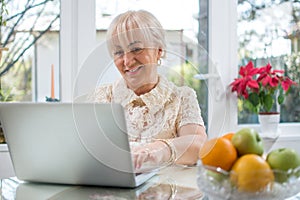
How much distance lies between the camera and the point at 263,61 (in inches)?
115

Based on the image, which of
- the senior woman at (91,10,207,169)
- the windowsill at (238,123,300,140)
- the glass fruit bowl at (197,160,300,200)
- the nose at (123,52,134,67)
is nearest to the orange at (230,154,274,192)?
the glass fruit bowl at (197,160,300,200)

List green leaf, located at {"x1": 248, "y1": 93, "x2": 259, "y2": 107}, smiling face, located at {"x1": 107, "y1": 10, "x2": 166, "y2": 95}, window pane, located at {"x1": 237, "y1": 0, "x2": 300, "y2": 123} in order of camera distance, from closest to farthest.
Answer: smiling face, located at {"x1": 107, "y1": 10, "x2": 166, "y2": 95} < green leaf, located at {"x1": 248, "y1": 93, "x2": 259, "y2": 107} < window pane, located at {"x1": 237, "y1": 0, "x2": 300, "y2": 123}

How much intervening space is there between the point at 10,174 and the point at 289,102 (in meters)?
1.70

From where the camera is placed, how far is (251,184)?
0.85 metres

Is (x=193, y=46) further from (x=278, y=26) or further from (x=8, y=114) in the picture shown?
(x=8, y=114)

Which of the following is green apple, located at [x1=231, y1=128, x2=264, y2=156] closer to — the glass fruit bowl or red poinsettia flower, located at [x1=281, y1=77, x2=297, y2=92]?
the glass fruit bowl

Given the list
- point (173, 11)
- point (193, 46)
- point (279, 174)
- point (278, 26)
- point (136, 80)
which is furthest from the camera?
point (278, 26)

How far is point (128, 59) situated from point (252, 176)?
2.05 feet

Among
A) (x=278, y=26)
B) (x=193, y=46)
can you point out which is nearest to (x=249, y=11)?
(x=278, y=26)

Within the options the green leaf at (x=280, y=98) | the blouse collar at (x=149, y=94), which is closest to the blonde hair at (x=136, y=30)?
the blouse collar at (x=149, y=94)

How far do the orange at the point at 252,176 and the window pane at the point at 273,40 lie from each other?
203 centimetres

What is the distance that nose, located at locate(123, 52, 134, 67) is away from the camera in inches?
53.5

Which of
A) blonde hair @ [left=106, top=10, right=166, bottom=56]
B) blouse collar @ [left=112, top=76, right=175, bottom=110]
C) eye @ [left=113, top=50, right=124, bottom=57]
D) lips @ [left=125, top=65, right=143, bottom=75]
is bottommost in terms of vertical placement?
blouse collar @ [left=112, top=76, right=175, bottom=110]

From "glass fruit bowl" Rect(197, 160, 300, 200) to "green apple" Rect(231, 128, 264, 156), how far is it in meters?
0.09
